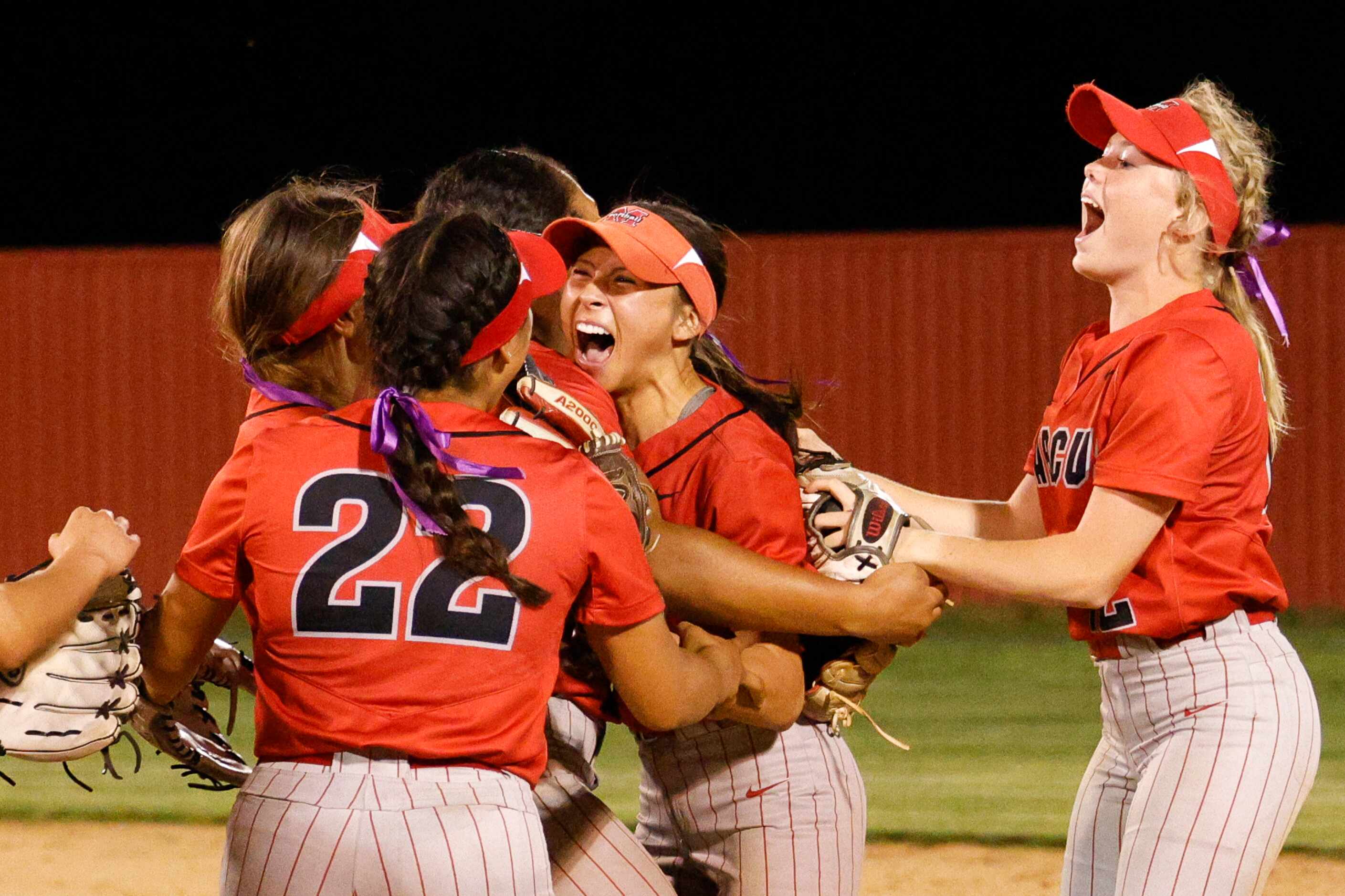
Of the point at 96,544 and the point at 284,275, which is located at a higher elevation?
the point at 284,275

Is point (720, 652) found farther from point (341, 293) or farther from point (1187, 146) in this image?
point (1187, 146)

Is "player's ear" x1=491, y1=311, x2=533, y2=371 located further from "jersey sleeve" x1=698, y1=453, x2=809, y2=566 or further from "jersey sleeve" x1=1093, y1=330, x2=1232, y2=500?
"jersey sleeve" x1=1093, y1=330, x2=1232, y2=500

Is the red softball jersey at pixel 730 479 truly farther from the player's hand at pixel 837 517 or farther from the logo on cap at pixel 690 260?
the logo on cap at pixel 690 260

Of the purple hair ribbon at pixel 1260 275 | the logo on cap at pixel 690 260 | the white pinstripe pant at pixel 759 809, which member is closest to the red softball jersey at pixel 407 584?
the white pinstripe pant at pixel 759 809

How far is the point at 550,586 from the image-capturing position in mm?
2141

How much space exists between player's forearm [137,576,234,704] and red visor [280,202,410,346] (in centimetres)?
49

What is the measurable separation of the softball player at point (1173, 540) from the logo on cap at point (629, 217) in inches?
29.2

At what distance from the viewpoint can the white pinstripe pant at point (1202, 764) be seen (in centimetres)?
262

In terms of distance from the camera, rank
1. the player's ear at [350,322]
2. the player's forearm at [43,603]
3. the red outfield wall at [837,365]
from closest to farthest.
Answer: the player's forearm at [43,603] → the player's ear at [350,322] → the red outfield wall at [837,365]

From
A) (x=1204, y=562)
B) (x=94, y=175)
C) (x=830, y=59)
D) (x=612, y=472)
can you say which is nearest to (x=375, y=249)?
(x=612, y=472)

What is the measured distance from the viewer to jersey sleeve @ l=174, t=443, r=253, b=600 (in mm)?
2172

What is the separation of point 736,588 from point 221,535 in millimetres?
814

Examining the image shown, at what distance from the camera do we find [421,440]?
211cm

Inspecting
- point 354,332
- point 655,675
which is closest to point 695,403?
point 354,332
